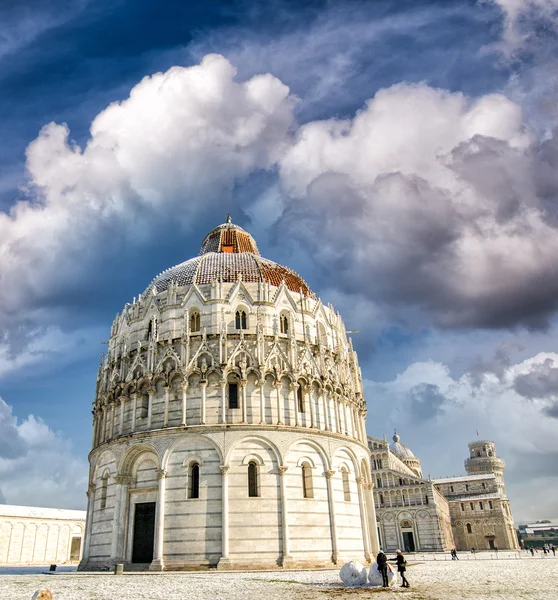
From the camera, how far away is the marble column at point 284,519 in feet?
95.9

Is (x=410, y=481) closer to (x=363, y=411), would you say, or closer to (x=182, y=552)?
(x=363, y=411)

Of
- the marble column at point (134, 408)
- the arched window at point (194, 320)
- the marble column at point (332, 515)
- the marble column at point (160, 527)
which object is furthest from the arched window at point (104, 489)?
the marble column at point (332, 515)

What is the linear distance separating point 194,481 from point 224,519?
9.80 ft

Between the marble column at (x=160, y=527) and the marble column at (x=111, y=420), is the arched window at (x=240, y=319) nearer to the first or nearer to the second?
the marble column at (x=111, y=420)

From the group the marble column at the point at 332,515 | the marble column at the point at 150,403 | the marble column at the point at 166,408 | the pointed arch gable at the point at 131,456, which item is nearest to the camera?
the marble column at the point at 332,515

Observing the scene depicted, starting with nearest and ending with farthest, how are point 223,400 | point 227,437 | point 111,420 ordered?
point 227,437 → point 223,400 → point 111,420

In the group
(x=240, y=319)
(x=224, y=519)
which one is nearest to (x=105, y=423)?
(x=240, y=319)

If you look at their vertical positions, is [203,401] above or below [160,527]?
above

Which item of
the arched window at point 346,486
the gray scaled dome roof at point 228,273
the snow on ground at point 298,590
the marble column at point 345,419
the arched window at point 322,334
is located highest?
the gray scaled dome roof at point 228,273

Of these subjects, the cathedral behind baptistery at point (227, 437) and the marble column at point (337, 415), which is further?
the marble column at point (337, 415)

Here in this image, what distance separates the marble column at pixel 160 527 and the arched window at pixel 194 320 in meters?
9.49

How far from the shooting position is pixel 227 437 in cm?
3125

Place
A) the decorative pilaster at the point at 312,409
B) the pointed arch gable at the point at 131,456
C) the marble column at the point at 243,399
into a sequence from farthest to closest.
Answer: the decorative pilaster at the point at 312,409 → the pointed arch gable at the point at 131,456 → the marble column at the point at 243,399

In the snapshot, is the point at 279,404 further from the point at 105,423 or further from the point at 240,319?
the point at 105,423
